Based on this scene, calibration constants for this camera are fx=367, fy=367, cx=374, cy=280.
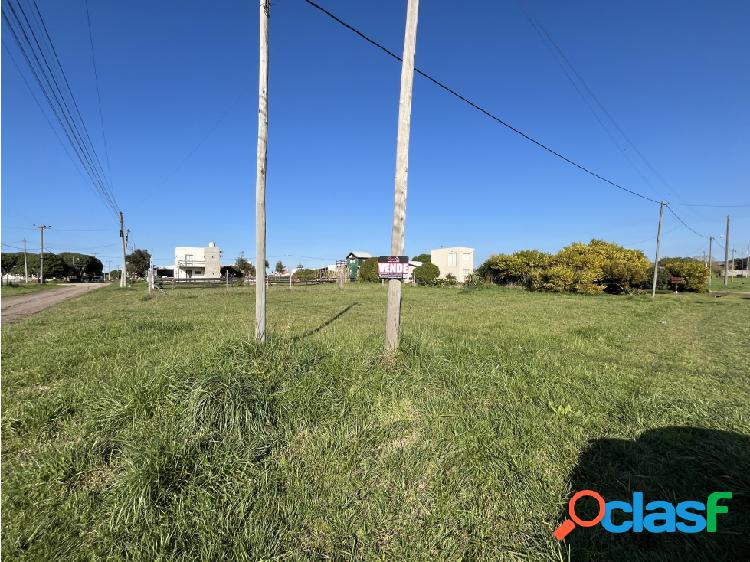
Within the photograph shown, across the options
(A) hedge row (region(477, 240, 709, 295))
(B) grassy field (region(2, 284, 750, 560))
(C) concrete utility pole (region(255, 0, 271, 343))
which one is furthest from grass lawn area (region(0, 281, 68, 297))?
(A) hedge row (region(477, 240, 709, 295))

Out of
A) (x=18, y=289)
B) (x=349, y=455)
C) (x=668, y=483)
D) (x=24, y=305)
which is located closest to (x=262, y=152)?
(x=349, y=455)

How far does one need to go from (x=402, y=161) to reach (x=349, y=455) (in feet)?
12.3

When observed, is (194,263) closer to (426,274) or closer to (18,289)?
(18,289)

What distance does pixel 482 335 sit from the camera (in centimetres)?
752

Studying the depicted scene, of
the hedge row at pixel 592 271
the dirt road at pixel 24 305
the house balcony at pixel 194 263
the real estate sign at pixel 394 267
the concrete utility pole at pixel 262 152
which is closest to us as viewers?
the real estate sign at pixel 394 267

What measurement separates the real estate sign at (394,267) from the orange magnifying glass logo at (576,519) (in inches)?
121

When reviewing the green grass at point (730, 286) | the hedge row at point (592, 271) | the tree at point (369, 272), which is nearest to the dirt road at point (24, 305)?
the tree at point (369, 272)

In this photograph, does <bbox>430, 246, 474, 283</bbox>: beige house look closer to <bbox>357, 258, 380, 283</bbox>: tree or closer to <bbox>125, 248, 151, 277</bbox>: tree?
<bbox>357, 258, 380, 283</bbox>: tree

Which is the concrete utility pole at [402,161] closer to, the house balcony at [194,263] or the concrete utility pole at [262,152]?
the concrete utility pole at [262,152]

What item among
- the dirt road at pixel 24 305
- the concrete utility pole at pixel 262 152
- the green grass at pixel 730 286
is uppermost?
the concrete utility pole at pixel 262 152

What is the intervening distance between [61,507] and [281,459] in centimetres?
134

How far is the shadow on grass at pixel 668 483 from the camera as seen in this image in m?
1.97

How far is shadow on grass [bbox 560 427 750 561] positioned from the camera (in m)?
1.97

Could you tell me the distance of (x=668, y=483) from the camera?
8.11ft
